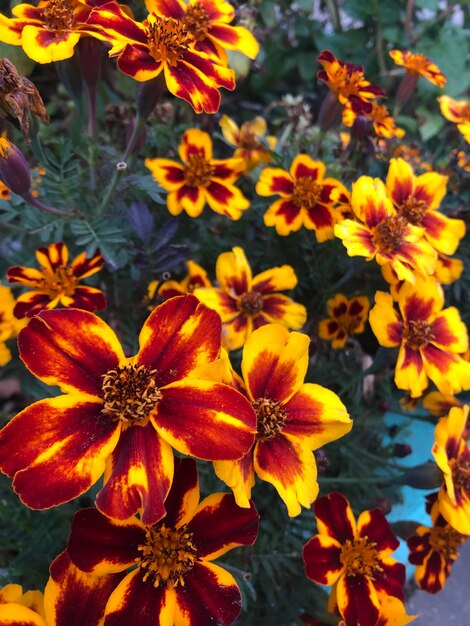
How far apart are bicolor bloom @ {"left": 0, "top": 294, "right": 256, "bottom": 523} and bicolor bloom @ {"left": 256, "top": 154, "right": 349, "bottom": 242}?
1.45 feet

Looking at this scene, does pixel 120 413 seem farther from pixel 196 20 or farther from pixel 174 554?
pixel 196 20

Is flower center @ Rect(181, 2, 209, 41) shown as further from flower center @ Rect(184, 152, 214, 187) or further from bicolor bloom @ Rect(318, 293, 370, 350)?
bicolor bloom @ Rect(318, 293, 370, 350)

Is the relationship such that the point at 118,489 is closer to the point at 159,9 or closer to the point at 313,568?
the point at 313,568

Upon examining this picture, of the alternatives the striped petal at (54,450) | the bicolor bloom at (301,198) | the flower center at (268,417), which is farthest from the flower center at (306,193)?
the striped petal at (54,450)

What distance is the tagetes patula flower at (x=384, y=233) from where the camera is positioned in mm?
822

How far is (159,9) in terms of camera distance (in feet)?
2.81

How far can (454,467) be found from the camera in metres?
0.86

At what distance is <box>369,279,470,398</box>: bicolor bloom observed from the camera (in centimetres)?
85

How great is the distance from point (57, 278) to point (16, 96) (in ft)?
0.85

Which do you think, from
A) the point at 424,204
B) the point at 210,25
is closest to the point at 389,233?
the point at 424,204

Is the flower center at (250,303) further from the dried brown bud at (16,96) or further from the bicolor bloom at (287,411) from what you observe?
the dried brown bud at (16,96)

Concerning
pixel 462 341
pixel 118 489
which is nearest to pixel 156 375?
pixel 118 489

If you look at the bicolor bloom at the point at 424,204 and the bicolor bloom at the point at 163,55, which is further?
the bicolor bloom at the point at 424,204

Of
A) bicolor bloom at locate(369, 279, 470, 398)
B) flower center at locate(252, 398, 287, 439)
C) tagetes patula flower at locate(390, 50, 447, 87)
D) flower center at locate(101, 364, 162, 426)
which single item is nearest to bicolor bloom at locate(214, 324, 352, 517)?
flower center at locate(252, 398, 287, 439)
